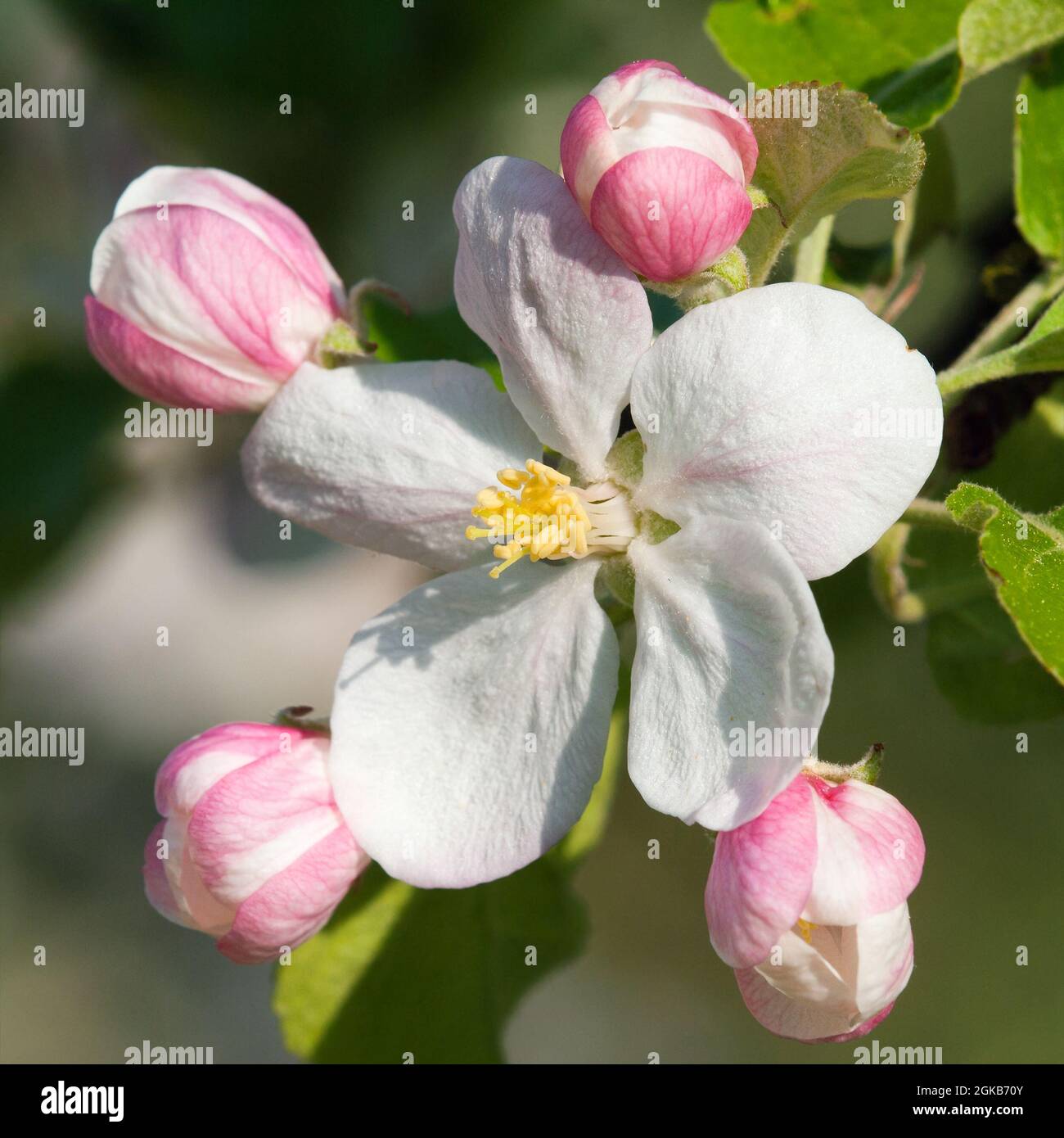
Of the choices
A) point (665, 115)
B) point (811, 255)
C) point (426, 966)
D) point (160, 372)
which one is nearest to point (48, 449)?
point (160, 372)

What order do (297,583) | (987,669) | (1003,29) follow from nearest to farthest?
(1003,29), (987,669), (297,583)

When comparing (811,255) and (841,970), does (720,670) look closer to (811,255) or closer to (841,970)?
(841,970)

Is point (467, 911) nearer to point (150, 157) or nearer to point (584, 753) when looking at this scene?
point (584, 753)

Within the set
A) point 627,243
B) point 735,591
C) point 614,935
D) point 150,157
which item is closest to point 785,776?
point 735,591

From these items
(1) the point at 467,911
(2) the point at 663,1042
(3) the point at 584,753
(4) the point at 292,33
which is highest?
(4) the point at 292,33

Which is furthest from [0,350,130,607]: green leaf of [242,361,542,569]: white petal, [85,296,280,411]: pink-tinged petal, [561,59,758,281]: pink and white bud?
[561,59,758,281]: pink and white bud

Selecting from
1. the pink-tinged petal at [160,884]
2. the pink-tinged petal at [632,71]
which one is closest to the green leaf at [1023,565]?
the pink-tinged petal at [632,71]

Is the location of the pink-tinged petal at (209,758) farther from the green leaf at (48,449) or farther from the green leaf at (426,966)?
the green leaf at (48,449)

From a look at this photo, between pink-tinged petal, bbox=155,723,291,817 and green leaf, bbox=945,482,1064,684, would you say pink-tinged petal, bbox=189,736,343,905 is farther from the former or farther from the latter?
green leaf, bbox=945,482,1064,684
